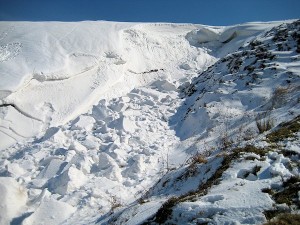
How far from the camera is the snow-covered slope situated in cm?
374

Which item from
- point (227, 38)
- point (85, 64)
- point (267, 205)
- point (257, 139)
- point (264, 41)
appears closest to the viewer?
point (267, 205)

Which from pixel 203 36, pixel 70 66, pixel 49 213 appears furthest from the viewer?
pixel 203 36

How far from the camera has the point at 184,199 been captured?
11.5 feet

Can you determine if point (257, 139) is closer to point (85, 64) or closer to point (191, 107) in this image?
point (191, 107)

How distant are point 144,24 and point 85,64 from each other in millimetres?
5057

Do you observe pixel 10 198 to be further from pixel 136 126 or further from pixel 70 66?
pixel 70 66

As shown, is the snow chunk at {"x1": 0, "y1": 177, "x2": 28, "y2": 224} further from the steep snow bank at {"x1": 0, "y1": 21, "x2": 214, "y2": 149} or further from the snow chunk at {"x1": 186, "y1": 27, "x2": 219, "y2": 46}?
the snow chunk at {"x1": 186, "y1": 27, "x2": 219, "y2": 46}

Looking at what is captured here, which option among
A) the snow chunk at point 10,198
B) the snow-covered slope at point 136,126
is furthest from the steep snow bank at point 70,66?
the snow chunk at point 10,198

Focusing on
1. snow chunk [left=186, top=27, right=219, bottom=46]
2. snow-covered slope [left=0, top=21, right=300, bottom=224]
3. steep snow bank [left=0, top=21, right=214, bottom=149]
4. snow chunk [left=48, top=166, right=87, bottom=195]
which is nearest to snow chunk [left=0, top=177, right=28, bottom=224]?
snow-covered slope [left=0, top=21, right=300, bottom=224]

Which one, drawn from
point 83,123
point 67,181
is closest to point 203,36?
point 83,123

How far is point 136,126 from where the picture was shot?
7906 mm

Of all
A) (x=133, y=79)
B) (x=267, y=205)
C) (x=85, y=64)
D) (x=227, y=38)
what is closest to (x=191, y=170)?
(x=267, y=205)

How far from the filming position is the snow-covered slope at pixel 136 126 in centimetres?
374

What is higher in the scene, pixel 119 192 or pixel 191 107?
pixel 191 107
